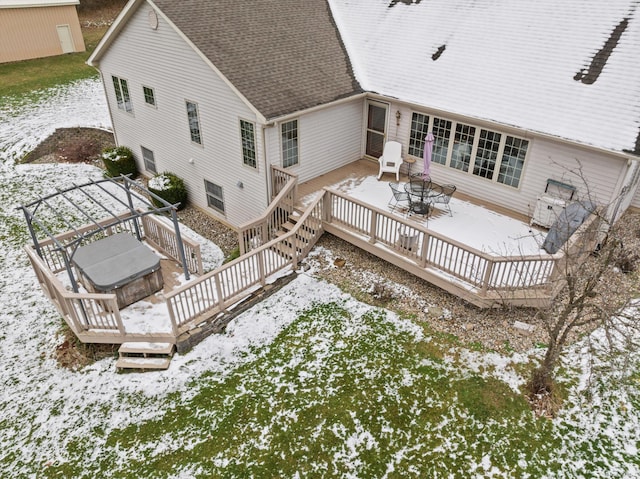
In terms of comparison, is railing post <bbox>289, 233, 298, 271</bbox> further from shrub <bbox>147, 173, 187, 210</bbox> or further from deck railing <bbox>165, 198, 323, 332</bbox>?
shrub <bbox>147, 173, 187, 210</bbox>

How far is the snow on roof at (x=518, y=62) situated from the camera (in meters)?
10.6

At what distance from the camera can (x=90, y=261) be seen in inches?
420

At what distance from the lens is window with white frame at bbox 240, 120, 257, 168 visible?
12.4 m

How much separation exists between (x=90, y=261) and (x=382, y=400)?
740cm

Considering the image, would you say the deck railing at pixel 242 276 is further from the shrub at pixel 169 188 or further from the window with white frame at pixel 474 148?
the shrub at pixel 169 188

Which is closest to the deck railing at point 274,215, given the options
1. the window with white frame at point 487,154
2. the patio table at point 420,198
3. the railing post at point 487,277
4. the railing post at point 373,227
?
the railing post at point 373,227

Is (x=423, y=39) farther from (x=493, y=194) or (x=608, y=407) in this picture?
(x=608, y=407)

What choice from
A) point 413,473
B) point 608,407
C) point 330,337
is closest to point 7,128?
point 330,337

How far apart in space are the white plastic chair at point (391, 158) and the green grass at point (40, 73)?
23664 mm

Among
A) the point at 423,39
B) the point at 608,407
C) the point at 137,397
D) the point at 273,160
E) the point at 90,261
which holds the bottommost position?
the point at 137,397

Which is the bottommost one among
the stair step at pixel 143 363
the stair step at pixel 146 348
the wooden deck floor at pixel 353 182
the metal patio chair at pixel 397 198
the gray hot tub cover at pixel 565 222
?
the stair step at pixel 143 363

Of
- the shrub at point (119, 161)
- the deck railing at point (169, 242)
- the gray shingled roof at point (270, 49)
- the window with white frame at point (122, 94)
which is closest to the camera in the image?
the deck railing at point (169, 242)

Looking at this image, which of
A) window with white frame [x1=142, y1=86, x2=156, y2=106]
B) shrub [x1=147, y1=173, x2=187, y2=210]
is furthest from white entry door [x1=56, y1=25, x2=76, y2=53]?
shrub [x1=147, y1=173, x2=187, y2=210]

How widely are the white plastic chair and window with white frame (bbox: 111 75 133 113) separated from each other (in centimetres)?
983
